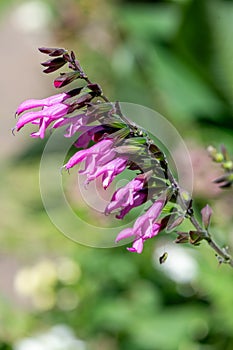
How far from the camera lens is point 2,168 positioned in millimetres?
2820

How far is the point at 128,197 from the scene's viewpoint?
0.68 m

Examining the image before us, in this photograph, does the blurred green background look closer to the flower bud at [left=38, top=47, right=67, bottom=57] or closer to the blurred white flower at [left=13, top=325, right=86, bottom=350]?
the blurred white flower at [left=13, top=325, right=86, bottom=350]

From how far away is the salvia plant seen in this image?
0.66 m

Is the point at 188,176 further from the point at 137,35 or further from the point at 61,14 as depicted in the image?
the point at 61,14

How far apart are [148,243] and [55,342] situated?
335 millimetres

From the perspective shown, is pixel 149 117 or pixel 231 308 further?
pixel 149 117

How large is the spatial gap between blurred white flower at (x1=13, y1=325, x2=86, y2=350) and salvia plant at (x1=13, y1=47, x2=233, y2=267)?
48.5 inches

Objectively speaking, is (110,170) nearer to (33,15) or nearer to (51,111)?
(51,111)

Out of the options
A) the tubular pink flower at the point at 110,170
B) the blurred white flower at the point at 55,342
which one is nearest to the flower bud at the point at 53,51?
the tubular pink flower at the point at 110,170

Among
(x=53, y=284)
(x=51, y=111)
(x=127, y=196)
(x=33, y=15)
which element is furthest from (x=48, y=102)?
(x=33, y=15)

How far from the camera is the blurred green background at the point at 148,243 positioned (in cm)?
181

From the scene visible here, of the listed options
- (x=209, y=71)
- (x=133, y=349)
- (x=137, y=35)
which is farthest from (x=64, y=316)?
(x=137, y=35)

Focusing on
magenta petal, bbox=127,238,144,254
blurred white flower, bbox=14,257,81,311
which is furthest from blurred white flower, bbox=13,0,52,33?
magenta petal, bbox=127,238,144,254

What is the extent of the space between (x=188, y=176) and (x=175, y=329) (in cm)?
48
